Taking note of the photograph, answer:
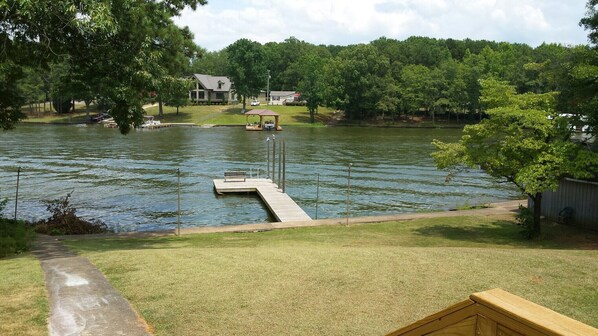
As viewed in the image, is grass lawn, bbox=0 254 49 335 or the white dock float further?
the white dock float

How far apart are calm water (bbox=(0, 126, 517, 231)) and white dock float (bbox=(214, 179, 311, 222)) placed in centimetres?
69

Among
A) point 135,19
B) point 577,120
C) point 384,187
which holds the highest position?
point 135,19

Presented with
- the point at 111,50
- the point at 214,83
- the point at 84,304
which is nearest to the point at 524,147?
the point at 111,50

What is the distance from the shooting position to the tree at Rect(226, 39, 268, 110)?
109562 millimetres

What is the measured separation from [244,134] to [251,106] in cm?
4090

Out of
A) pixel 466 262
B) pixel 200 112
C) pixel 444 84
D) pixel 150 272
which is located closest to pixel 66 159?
pixel 150 272

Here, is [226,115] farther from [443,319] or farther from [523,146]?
[443,319]

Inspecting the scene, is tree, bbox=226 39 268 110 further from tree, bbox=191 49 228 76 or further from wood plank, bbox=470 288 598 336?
wood plank, bbox=470 288 598 336

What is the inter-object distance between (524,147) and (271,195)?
1591 centimetres

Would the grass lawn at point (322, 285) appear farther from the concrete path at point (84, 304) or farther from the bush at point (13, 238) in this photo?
the bush at point (13, 238)

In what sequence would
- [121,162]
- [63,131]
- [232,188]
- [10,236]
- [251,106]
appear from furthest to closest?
1. [251,106]
2. [63,131]
3. [121,162]
4. [232,188]
5. [10,236]

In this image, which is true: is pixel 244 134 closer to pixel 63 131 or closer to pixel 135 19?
pixel 63 131

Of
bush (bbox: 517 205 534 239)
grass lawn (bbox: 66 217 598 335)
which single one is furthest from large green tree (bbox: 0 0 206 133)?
bush (bbox: 517 205 534 239)

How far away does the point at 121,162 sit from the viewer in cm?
4609
